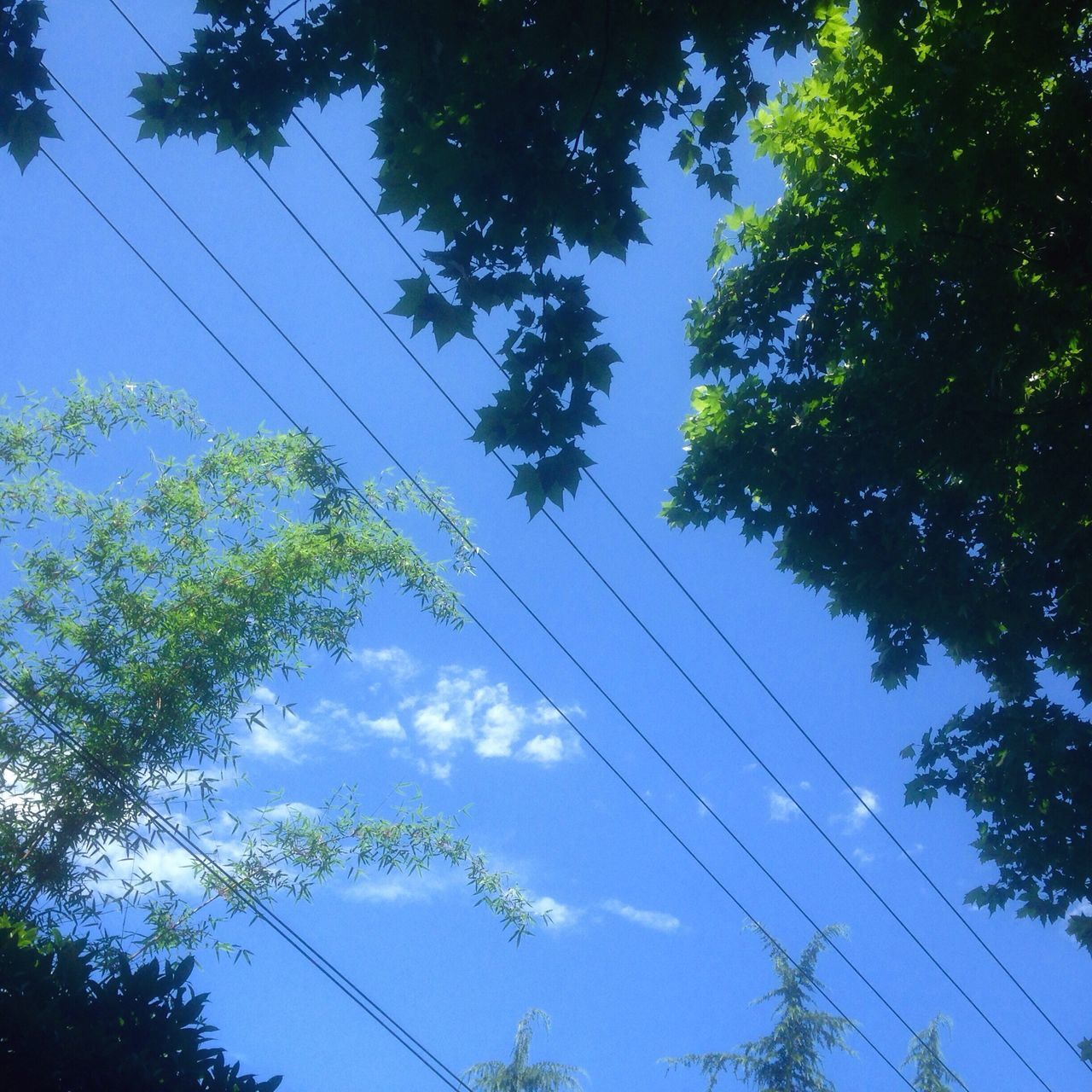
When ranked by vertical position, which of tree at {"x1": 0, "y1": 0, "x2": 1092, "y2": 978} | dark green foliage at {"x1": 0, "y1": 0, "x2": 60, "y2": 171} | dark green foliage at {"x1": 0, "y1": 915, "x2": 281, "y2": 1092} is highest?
tree at {"x1": 0, "y1": 0, "x2": 1092, "y2": 978}

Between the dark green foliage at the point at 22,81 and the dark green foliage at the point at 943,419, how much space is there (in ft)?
16.0

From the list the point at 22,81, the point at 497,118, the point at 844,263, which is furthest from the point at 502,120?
the point at 844,263

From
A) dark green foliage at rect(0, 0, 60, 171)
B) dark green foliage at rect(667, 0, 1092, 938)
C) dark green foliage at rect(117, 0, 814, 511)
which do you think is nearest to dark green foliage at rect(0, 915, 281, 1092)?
dark green foliage at rect(117, 0, 814, 511)

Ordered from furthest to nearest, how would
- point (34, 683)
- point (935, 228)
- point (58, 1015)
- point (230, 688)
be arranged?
point (230, 688), point (34, 683), point (935, 228), point (58, 1015)

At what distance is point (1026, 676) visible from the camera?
24.1 feet

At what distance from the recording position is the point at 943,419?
263 inches

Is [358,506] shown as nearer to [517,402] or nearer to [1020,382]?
[517,402]

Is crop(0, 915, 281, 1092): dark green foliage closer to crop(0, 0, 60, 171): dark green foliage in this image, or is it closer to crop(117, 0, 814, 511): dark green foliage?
crop(117, 0, 814, 511): dark green foliage

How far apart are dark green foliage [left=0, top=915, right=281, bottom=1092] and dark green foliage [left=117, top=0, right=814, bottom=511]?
9.38 feet

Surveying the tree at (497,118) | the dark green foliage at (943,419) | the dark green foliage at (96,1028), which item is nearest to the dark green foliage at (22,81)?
the tree at (497,118)

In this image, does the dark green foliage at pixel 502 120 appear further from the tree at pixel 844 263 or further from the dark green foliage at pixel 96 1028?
the dark green foliage at pixel 96 1028

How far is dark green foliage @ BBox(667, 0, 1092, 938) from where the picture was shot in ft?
20.6

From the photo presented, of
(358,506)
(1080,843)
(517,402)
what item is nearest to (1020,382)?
(1080,843)

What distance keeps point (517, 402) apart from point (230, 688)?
5230 mm
